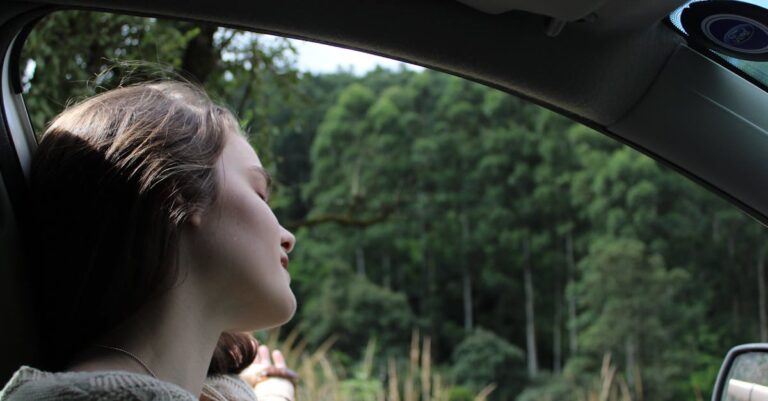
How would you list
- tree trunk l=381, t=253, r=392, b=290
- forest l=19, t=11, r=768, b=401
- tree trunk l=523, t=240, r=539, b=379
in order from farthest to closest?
tree trunk l=381, t=253, r=392, b=290 → tree trunk l=523, t=240, r=539, b=379 → forest l=19, t=11, r=768, b=401

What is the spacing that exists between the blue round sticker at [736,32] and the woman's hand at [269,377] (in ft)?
3.02

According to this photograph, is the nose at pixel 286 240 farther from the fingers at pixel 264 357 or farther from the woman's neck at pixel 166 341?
the fingers at pixel 264 357

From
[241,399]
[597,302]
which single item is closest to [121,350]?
[241,399]

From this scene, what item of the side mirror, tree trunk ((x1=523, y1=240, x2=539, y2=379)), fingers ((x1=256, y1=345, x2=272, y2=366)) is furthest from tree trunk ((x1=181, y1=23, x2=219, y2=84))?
tree trunk ((x1=523, y1=240, x2=539, y2=379))

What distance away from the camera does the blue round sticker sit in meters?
1.11

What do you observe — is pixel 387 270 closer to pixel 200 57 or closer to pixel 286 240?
pixel 200 57

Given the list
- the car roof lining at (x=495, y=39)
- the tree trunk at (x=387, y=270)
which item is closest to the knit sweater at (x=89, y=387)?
the car roof lining at (x=495, y=39)

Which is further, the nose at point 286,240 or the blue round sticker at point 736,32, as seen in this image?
the nose at point 286,240

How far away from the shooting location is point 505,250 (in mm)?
24156

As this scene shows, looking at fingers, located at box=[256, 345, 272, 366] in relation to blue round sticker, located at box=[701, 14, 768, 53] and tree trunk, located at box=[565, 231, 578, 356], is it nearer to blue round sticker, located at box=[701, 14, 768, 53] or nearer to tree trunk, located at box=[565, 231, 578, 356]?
blue round sticker, located at box=[701, 14, 768, 53]

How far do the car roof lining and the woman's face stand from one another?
9.2 inches

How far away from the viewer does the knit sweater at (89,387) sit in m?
0.96

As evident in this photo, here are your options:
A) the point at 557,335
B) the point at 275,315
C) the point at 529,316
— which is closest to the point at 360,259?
the point at 529,316

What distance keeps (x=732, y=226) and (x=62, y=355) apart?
21.2 m
